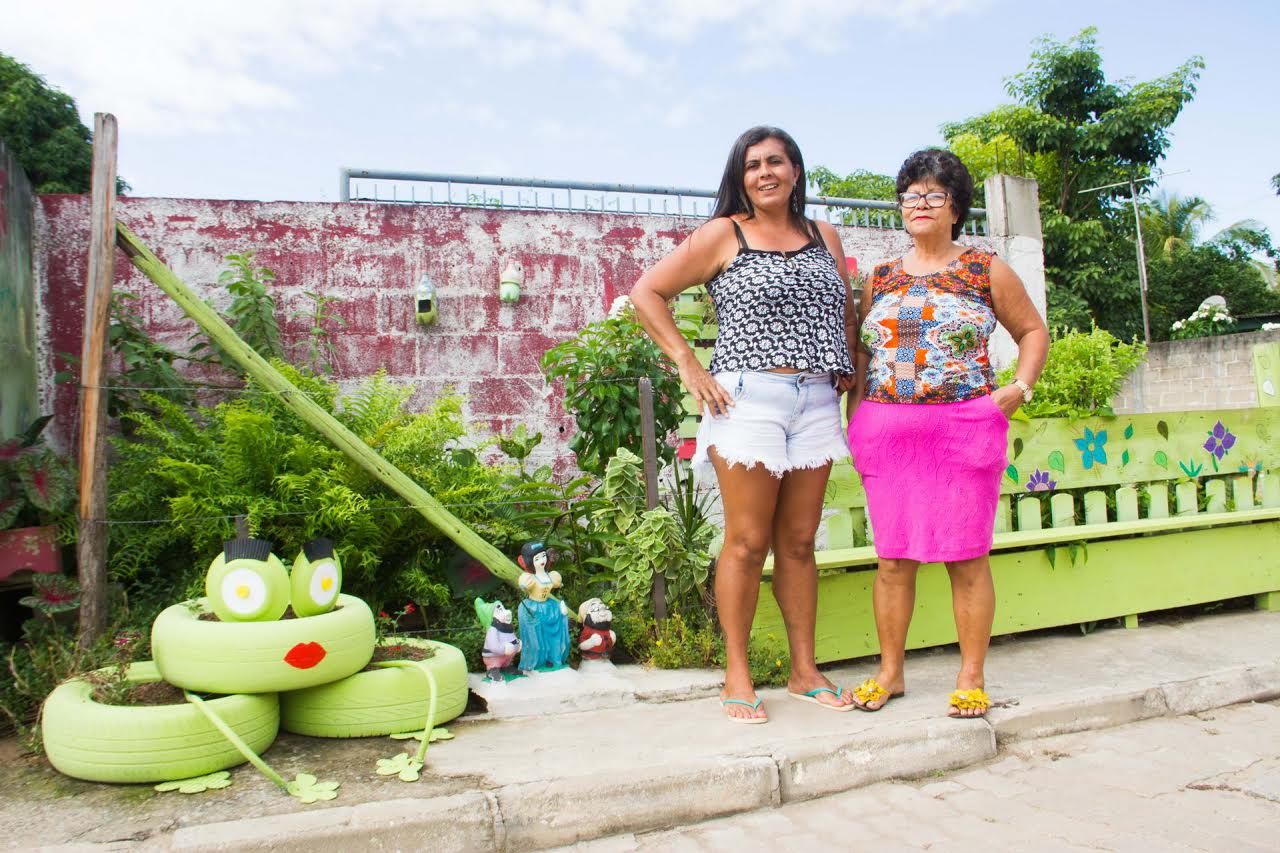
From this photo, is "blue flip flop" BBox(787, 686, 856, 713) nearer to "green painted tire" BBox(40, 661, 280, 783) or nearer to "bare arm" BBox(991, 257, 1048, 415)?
"bare arm" BBox(991, 257, 1048, 415)

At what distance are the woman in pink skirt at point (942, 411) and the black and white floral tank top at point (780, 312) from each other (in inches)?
9.7

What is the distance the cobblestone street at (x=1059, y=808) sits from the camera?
229 centimetres

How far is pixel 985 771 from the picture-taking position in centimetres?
282

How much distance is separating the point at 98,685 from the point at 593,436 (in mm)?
2238

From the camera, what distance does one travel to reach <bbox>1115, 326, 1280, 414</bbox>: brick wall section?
13375mm

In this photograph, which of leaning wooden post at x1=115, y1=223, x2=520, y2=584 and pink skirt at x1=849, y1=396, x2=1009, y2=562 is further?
leaning wooden post at x1=115, y1=223, x2=520, y2=584

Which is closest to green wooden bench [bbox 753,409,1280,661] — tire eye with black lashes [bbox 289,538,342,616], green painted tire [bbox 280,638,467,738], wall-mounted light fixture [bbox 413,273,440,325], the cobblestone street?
the cobblestone street

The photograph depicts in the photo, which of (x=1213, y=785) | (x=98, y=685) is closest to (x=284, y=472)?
(x=98, y=685)

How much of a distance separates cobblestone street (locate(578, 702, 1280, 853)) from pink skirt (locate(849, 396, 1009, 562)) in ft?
2.42

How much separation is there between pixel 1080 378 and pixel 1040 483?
687 mm

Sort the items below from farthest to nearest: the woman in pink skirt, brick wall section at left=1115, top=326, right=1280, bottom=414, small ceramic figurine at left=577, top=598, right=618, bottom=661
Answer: brick wall section at left=1115, top=326, right=1280, bottom=414
small ceramic figurine at left=577, top=598, right=618, bottom=661
the woman in pink skirt

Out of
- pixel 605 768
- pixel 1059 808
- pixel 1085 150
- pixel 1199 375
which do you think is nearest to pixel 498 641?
pixel 605 768

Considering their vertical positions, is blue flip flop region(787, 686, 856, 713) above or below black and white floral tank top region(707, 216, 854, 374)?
below

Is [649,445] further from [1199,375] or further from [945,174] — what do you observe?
[1199,375]
